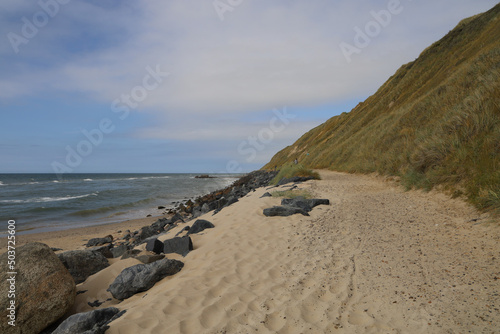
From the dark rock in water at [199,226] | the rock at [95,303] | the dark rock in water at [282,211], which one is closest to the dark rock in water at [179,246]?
the dark rock in water at [199,226]

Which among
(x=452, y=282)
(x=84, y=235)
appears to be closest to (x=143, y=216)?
(x=84, y=235)

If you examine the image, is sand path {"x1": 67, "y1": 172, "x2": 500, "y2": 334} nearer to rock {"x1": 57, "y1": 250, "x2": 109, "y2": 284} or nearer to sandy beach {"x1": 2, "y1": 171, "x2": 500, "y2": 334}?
sandy beach {"x1": 2, "y1": 171, "x2": 500, "y2": 334}

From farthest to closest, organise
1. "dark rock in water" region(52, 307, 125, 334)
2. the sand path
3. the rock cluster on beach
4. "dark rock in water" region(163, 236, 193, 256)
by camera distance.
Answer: "dark rock in water" region(163, 236, 193, 256) → the rock cluster on beach → "dark rock in water" region(52, 307, 125, 334) → the sand path

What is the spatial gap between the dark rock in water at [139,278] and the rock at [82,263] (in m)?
1.24

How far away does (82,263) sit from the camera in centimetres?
554

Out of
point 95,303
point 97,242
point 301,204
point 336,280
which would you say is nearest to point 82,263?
point 95,303

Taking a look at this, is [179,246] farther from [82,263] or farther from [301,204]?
[301,204]

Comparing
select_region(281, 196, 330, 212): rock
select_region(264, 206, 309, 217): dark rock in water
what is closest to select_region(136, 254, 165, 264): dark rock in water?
select_region(264, 206, 309, 217): dark rock in water

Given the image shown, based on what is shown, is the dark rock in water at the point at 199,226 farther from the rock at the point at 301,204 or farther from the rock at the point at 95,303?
the rock at the point at 95,303

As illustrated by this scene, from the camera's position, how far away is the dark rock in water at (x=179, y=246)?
19.2 ft

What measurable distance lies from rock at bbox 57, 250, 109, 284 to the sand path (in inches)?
19.8

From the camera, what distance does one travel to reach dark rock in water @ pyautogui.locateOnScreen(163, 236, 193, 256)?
5.84 meters

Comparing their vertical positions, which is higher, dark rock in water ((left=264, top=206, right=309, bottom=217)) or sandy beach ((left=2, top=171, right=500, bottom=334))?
dark rock in water ((left=264, top=206, right=309, bottom=217))

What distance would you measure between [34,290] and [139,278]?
1.35m
